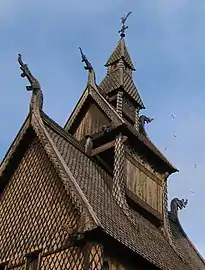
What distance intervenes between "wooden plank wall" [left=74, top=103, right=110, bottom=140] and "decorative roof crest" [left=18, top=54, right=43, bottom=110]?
296 centimetres

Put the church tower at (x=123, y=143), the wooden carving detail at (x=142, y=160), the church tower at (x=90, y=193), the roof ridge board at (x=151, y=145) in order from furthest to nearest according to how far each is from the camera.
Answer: the roof ridge board at (x=151, y=145)
the wooden carving detail at (x=142, y=160)
the church tower at (x=123, y=143)
the church tower at (x=90, y=193)

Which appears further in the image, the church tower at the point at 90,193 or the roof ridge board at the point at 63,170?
the church tower at the point at 90,193

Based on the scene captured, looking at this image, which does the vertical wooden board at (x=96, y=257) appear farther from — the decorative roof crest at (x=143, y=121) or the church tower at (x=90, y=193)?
the decorative roof crest at (x=143, y=121)

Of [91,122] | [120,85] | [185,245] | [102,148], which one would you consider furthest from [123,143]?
[185,245]

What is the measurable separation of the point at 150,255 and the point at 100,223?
254 centimetres

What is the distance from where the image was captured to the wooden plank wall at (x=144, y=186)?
2042 centimetres

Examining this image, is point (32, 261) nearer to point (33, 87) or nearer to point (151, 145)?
point (33, 87)

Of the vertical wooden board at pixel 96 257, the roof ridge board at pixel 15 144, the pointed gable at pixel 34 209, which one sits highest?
the roof ridge board at pixel 15 144

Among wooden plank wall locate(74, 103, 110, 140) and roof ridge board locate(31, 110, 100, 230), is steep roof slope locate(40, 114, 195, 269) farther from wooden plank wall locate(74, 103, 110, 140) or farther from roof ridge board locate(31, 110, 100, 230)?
wooden plank wall locate(74, 103, 110, 140)

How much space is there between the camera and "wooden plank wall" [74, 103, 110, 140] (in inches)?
867

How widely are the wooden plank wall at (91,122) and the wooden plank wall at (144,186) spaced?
2.10m

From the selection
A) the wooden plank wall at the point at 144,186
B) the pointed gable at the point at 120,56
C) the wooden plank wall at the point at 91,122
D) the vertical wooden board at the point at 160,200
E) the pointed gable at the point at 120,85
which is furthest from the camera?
the pointed gable at the point at 120,56

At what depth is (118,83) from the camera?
24.5m

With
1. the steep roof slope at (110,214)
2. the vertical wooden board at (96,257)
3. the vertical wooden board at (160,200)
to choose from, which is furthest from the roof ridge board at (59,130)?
the vertical wooden board at (96,257)
